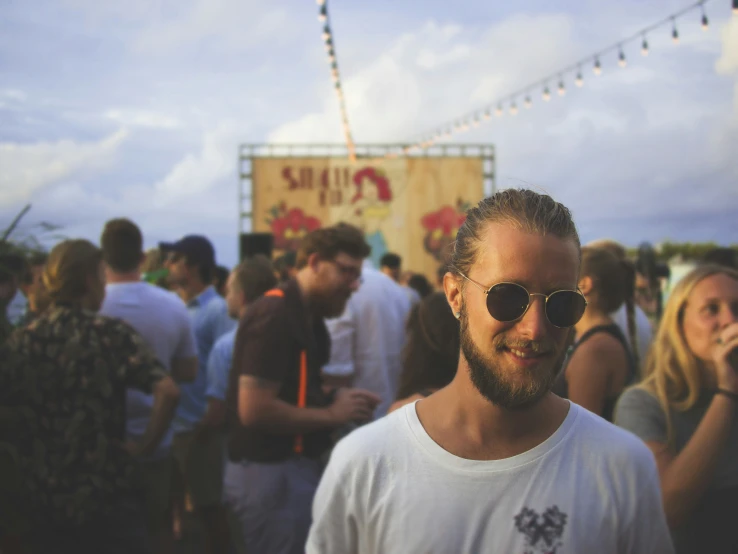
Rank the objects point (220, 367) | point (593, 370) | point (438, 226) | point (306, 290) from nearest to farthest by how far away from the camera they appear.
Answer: point (593, 370) → point (306, 290) → point (220, 367) → point (438, 226)

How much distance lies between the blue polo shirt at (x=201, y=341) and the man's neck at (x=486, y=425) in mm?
3748

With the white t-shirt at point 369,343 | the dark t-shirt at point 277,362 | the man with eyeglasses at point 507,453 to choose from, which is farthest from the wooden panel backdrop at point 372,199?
the man with eyeglasses at point 507,453

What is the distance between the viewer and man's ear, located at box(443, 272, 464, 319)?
1.55 metres

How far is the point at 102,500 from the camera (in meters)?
2.96

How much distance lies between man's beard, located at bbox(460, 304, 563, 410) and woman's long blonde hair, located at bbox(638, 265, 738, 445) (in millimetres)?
1182

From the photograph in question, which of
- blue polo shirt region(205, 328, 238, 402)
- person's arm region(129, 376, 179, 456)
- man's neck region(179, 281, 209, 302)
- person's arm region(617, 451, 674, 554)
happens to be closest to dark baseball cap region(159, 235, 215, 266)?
man's neck region(179, 281, 209, 302)

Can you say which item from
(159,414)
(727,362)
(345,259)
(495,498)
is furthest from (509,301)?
(159,414)

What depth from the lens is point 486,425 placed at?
1.49 m

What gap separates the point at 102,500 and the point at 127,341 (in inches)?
26.5

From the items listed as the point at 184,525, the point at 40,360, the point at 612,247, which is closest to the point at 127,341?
the point at 40,360

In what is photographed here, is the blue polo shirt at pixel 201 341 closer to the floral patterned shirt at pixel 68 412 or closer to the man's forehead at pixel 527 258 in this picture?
the floral patterned shirt at pixel 68 412

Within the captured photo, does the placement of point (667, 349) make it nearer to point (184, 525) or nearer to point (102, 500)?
point (102, 500)

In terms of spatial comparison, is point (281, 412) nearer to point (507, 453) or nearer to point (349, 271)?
point (349, 271)

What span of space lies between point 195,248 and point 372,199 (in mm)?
18158
